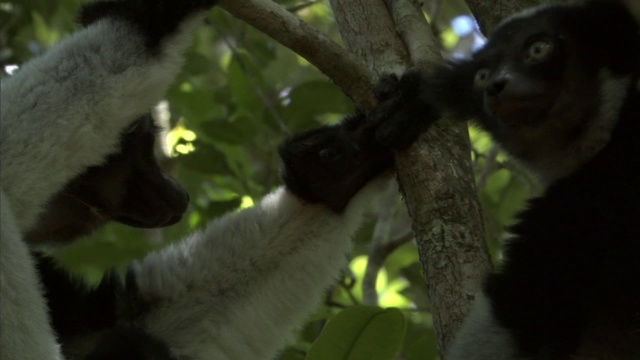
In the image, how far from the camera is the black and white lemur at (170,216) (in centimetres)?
309

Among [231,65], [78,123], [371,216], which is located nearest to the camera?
[78,123]

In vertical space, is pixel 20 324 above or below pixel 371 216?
above

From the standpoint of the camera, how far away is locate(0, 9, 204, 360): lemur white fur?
108 inches

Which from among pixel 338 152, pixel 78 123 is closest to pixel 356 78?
pixel 338 152

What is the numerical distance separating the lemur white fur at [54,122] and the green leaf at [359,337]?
0.71 m

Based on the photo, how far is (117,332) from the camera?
3.32 m

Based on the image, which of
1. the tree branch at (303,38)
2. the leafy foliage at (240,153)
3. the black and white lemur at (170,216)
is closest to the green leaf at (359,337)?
the black and white lemur at (170,216)

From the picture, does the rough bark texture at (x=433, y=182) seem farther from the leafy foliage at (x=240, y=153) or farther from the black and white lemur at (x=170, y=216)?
the leafy foliage at (x=240, y=153)

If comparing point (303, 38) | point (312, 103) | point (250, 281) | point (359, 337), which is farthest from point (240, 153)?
point (359, 337)

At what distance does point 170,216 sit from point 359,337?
1042mm

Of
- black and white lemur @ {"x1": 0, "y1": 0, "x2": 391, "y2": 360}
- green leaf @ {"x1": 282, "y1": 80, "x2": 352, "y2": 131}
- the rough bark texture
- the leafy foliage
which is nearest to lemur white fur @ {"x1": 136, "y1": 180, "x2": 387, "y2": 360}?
black and white lemur @ {"x1": 0, "y1": 0, "x2": 391, "y2": 360}

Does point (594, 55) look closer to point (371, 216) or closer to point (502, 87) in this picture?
point (502, 87)

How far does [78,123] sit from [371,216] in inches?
108

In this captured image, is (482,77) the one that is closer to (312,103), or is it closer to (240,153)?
(312,103)
